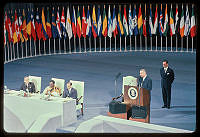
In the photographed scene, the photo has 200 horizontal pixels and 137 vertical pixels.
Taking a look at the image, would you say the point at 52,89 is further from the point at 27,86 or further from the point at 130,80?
the point at 130,80

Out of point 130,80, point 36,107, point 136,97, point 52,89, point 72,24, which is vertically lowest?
point 36,107

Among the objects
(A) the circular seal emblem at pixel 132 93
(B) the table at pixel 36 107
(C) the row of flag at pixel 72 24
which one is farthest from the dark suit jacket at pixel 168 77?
(C) the row of flag at pixel 72 24

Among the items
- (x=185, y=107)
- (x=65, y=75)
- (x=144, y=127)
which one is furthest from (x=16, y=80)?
(x=144, y=127)

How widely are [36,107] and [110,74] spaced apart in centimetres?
692

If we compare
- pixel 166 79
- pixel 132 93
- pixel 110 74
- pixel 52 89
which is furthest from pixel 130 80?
pixel 110 74

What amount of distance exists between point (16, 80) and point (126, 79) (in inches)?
229

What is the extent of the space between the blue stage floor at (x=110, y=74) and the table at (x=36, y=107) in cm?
41

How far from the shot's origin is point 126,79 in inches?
363

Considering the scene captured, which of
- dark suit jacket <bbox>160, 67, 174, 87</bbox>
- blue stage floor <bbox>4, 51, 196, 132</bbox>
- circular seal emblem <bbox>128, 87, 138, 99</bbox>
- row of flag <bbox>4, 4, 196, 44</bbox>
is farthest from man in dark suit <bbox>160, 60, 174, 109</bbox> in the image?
row of flag <bbox>4, 4, 196, 44</bbox>

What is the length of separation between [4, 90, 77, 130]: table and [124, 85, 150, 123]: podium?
1.21m

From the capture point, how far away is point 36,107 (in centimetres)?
784

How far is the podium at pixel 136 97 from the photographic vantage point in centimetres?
751

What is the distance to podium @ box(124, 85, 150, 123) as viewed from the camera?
751 centimetres

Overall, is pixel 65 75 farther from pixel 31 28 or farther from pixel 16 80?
pixel 31 28
